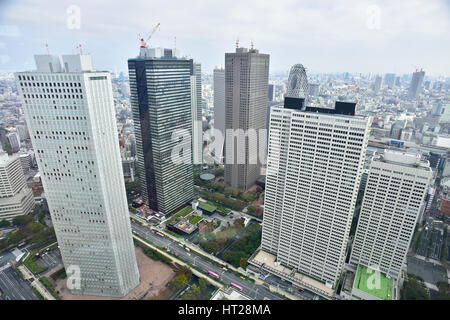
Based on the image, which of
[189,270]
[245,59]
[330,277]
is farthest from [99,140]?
[245,59]

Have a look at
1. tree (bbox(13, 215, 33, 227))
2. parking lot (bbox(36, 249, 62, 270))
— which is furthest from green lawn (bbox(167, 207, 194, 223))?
tree (bbox(13, 215, 33, 227))

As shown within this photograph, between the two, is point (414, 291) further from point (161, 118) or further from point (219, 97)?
point (219, 97)

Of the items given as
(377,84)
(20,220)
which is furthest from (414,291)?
(377,84)

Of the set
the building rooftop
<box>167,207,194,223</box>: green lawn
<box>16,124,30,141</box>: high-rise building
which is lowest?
<box>167,207,194,223</box>: green lawn

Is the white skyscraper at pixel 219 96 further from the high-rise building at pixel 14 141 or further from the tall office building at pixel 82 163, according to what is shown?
the high-rise building at pixel 14 141

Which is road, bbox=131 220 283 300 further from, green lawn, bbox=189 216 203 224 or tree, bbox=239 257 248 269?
green lawn, bbox=189 216 203 224

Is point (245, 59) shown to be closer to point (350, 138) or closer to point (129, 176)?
point (350, 138)

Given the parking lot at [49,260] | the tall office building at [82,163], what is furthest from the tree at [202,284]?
the parking lot at [49,260]
